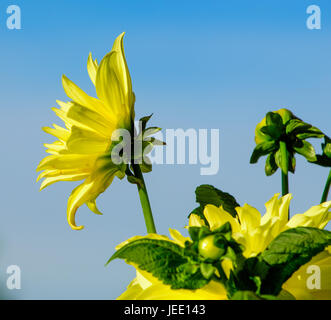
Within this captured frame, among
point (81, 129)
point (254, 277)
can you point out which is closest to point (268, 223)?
point (254, 277)

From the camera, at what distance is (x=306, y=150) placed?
2.77 feet

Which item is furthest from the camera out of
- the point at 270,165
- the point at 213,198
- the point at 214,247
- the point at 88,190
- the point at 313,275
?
the point at 270,165

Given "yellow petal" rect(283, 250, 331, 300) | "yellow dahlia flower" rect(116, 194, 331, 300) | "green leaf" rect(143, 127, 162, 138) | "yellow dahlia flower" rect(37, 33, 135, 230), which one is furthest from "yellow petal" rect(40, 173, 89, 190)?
"yellow petal" rect(283, 250, 331, 300)

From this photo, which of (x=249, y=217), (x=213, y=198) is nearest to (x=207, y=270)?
(x=249, y=217)

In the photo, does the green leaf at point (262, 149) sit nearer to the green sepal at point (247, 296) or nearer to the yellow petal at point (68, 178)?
the yellow petal at point (68, 178)

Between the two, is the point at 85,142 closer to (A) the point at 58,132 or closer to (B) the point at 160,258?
(A) the point at 58,132

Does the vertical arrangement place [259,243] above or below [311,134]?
below

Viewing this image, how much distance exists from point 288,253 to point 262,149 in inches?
17.7

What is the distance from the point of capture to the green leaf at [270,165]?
871 millimetres

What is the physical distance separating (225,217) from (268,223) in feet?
0.22

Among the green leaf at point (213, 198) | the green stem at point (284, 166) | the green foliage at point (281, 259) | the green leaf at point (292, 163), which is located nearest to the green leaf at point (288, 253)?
the green foliage at point (281, 259)
